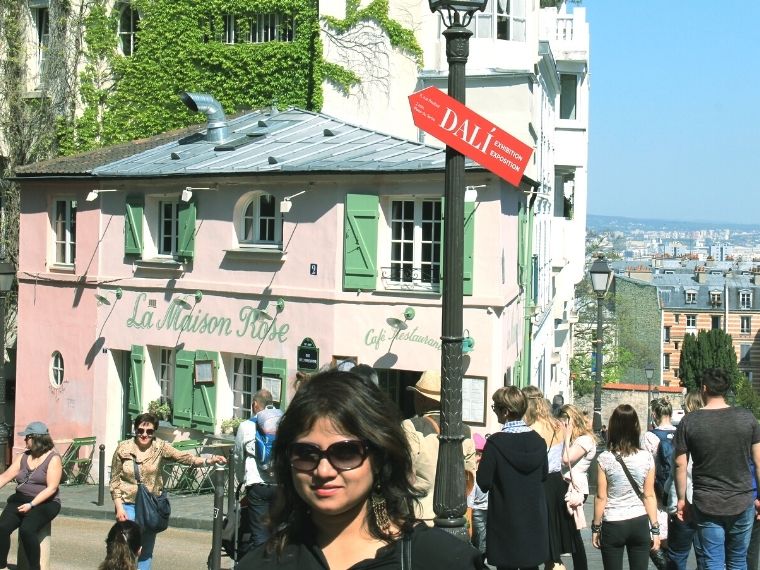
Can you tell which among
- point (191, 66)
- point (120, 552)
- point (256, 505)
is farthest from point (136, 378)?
point (120, 552)

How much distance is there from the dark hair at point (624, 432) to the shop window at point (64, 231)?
17102 millimetres

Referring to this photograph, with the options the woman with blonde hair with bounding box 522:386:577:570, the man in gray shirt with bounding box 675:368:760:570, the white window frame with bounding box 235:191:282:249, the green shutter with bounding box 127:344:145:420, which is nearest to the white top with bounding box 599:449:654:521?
the man in gray shirt with bounding box 675:368:760:570

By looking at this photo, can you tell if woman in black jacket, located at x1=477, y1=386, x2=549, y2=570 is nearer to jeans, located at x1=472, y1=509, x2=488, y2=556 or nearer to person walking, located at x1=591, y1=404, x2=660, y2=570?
person walking, located at x1=591, y1=404, x2=660, y2=570

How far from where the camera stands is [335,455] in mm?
3781

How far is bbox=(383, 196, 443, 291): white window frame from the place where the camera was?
20328mm

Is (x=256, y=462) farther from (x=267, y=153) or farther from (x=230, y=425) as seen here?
(x=267, y=153)

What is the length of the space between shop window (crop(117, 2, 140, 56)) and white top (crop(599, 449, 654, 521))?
2172 centimetres

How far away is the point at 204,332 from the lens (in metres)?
22.3

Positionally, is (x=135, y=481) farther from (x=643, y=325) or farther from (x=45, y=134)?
(x=643, y=325)

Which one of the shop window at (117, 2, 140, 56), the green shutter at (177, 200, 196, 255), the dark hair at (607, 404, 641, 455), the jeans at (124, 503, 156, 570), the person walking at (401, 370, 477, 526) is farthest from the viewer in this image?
the shop window at (117, 2, 140, 56)

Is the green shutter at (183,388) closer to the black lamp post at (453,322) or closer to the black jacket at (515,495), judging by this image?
the black lamp post at (453,322)

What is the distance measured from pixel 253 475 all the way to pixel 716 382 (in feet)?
13.6

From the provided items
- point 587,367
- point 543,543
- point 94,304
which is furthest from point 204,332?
point 587,367

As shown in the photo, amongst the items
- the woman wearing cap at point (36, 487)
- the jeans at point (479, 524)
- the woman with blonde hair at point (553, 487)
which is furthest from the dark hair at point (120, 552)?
the jeans at point (479, 524)
